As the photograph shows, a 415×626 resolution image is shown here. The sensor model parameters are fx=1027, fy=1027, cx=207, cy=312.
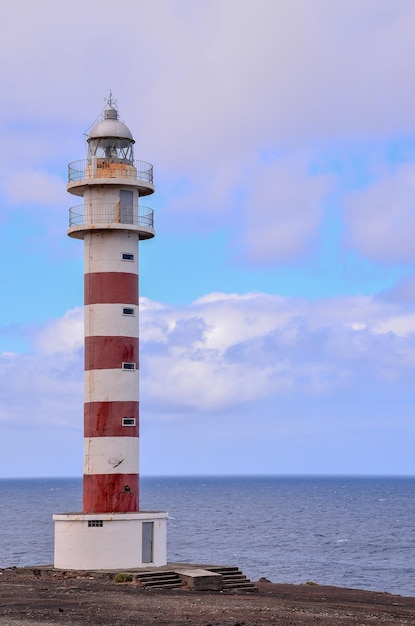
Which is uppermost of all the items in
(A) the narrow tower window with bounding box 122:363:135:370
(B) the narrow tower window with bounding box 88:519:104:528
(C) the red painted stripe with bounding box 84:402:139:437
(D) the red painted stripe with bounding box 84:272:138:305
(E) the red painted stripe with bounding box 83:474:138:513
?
(D) the red painted stripe with bounding box 84:272:138:305

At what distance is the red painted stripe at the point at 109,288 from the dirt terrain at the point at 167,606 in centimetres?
975

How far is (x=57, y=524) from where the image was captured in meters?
37.1

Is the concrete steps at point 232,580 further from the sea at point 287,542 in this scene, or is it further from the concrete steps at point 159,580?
the sea at point 287,542

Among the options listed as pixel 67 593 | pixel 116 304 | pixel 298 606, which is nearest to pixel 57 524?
pixel 67 593

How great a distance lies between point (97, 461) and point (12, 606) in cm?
868

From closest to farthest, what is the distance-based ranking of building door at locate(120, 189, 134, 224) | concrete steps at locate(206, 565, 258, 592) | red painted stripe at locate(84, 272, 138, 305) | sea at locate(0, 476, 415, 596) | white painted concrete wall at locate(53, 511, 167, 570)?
1. concrete steps at locate(206, 565, 258, 592)
2. white painted concrete wall at locate(53, 511, 167, 570)
3. red painted stripe at locate(84, 272, 138, 305)
4. building door at locate(120, 189, 134, 224)
5. sea at locate(0, 476, 415, 596)

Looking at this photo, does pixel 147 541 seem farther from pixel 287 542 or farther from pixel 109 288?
pixel 287 542

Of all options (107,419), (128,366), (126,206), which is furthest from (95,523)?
(126,206)

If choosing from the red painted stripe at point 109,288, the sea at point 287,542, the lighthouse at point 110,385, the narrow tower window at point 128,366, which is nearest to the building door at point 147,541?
the lighthouse at point 110,385

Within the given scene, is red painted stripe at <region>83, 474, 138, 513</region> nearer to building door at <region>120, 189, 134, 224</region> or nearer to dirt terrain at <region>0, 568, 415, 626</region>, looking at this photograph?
dirt terrain at <region>0, 568, 415, 626</region>

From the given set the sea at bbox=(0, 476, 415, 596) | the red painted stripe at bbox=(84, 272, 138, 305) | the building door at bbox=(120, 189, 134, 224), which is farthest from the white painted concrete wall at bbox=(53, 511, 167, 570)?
the sea at bbox=(0, 476, 415, 596)

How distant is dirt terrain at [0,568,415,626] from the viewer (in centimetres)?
2669

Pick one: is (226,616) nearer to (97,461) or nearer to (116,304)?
(97,461)

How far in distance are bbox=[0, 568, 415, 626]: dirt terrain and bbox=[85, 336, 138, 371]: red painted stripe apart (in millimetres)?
7370
